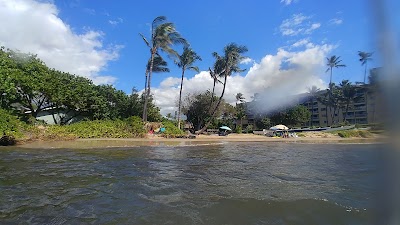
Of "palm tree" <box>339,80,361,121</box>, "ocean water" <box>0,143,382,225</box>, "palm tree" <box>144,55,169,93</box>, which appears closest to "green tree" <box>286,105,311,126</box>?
"palm tree" <box>144,55,169,93</box>

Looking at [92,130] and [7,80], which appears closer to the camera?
[7,80]

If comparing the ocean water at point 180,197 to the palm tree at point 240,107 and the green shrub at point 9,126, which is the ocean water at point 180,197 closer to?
the green shrub at point 9,126

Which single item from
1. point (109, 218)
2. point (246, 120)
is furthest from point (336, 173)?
point (246, 120)

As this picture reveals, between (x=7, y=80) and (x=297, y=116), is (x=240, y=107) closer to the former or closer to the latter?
(x=297, y=116)

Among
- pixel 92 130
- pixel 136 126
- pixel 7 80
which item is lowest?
pixel 92 130

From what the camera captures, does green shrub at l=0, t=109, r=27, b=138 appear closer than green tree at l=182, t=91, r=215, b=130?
Yes

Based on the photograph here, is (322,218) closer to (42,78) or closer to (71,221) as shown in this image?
(71,221)

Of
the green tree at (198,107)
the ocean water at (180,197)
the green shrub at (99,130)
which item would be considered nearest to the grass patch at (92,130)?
the green shrub at (99,130)

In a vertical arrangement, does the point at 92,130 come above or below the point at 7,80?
below

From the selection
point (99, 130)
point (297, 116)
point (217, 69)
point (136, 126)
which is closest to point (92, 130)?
point (99, 130)

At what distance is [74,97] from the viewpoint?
2959 cm

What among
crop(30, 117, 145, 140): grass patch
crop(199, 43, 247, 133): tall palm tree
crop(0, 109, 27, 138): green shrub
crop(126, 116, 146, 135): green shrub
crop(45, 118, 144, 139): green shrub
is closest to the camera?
crop(0, 109, 27, 138): green shrub

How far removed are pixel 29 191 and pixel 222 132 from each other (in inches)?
1388

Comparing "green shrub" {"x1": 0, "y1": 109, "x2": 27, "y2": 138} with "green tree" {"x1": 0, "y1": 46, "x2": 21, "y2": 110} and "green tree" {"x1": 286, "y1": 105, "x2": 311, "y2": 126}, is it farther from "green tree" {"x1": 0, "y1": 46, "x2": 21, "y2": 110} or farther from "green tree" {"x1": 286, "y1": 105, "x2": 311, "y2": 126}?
"green tree" {"x1": 286, "y1": 105, "x2": 311, "y2": 126}
